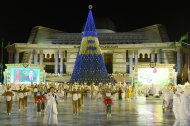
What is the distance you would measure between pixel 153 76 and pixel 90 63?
7.98 m

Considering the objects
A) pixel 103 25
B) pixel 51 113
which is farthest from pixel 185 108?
pixel 103 25

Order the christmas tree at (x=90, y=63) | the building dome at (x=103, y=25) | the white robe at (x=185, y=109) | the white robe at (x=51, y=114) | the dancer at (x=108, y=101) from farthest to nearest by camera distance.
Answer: the building dome at (x=103, y=25), the christmas tree at (x=90, y=63), the dancer at (x=108, y=101), the white robe at (x=51, y=114), the white robe at (x=185, y=109)

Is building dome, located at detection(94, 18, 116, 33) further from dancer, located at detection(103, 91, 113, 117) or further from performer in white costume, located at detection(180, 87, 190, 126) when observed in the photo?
performer in white costume, located at detection(180, 87, 190, 126)

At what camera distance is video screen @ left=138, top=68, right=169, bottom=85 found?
3881 centimetres

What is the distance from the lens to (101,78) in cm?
3691

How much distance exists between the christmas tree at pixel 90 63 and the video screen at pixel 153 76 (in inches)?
193

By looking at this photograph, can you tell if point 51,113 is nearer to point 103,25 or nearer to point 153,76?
point 153,76

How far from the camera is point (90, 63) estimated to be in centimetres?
3666

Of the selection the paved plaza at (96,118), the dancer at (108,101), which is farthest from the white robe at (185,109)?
the dancer at (108,101)

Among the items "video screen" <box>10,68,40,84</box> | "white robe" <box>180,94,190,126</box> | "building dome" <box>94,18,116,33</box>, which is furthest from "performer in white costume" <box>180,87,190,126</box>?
"building dome" <box>94,18,116,33</box>

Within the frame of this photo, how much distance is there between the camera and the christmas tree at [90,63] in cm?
3650

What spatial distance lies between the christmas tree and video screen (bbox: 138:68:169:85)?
16.1ft

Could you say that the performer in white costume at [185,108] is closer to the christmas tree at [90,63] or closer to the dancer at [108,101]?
the dancer at [108,101]

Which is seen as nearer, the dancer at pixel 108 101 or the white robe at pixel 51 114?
the white robe at pixel 51 114
